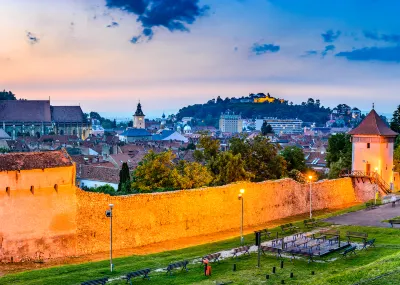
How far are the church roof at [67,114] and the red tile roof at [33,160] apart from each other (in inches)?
5137

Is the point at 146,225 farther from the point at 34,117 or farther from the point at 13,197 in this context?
the point at 34,117

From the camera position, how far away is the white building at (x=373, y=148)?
39781 millimetres

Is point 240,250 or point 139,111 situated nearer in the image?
point 240,250

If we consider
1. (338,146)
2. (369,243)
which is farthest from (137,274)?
(338,146)

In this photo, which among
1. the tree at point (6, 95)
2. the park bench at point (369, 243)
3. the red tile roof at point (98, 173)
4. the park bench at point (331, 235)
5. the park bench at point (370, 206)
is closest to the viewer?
the park bench at point (369, 243)

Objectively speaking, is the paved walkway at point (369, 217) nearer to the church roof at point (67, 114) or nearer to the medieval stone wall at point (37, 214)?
the medieval stone wall at point (37, 214)

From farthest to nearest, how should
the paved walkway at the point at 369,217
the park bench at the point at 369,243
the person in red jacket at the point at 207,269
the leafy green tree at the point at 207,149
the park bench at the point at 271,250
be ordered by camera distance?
1. the leafy green tree at the point at 207,149
2. the paved walkway at the point at 369,217
3. the park bench at the point at 369,243
4. the park bench at the point at 271,250
5. the person in red jacket at the point at 207,269

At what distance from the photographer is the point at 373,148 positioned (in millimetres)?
40031

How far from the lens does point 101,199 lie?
22.3m

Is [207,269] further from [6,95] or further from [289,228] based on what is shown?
[6,95]

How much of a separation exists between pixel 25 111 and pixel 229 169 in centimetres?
11645

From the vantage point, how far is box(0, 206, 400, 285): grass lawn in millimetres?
14552

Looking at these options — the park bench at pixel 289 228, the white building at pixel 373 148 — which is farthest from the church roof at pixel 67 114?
the park bench at pixel 289 228

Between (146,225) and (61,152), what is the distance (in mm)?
5146
